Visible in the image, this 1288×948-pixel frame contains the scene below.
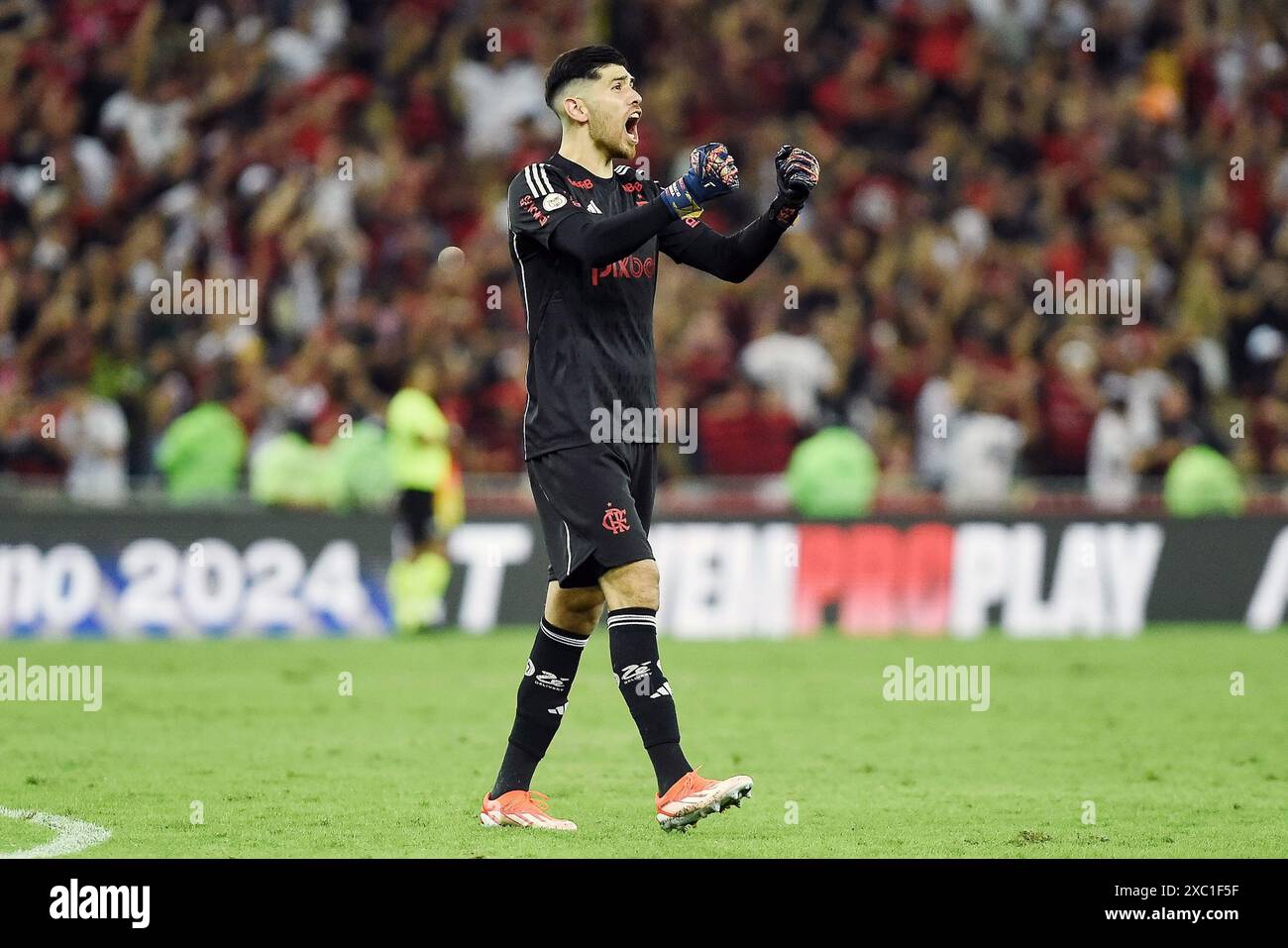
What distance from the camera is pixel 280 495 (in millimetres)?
16438

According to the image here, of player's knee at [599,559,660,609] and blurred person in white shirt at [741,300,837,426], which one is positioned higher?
blurred person in white shirt at [741,300,837,426]

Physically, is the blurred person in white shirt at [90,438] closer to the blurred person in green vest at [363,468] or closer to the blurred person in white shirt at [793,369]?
the blurred person in green vest at [363,468]

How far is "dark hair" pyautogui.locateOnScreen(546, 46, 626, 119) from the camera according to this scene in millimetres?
7195

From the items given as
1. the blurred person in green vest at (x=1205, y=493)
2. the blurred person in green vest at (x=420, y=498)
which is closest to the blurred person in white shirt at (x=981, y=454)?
the blurred person in green vest at (x=1205, y=493)

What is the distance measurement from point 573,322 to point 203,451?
33.3ft

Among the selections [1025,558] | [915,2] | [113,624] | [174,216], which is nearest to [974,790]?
[1025,558]

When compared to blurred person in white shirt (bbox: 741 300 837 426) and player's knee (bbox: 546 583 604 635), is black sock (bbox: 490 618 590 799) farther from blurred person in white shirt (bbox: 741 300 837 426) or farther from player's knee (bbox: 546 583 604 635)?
blurred person in white shirt (bbox: 741 300 837 426)

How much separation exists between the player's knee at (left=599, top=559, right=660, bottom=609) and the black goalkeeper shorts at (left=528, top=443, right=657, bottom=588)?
4 cm

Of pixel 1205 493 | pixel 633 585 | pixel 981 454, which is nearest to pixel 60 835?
pixel 633 585

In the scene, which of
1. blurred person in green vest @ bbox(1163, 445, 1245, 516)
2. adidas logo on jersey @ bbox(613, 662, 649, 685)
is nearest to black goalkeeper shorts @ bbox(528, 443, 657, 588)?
adidas logo on jersey @ bbox(613, 662, 649, 685)

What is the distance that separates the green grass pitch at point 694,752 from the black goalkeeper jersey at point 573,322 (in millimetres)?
1454

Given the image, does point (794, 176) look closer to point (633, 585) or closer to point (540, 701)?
point (633, 585)

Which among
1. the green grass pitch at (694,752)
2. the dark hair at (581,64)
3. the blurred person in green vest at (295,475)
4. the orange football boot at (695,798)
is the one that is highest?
the dark hair at (581,64)

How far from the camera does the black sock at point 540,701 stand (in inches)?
286
